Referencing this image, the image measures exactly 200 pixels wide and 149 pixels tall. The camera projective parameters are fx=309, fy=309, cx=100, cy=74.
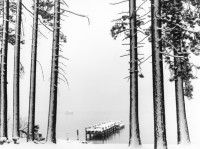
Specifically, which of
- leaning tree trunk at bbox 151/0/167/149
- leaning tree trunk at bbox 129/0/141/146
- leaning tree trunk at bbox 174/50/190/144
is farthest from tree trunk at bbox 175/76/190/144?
leaning tree trunk at bbox 151/0/167/149

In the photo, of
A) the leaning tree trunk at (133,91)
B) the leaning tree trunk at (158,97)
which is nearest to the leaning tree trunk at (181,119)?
the leaning tree trunk at (133,91)

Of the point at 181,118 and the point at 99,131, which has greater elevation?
the point at 181,118

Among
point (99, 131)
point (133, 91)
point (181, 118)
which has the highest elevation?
point (133, 91)

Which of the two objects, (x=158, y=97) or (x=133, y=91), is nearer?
(x=158, y=97)

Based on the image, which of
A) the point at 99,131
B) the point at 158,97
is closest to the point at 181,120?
the point at 158,97

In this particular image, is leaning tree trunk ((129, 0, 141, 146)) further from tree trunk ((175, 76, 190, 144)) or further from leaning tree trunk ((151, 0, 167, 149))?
tree trunk ((175, 76, 190, 144))

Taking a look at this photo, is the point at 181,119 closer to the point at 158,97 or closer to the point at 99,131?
the point at 158,97

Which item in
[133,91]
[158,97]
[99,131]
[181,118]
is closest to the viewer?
[158,97]

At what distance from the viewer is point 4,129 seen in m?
13.7

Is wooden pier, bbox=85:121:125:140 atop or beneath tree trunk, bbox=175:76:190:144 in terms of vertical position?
beneath

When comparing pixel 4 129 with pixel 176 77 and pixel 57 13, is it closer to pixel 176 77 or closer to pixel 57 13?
pixel 57 13

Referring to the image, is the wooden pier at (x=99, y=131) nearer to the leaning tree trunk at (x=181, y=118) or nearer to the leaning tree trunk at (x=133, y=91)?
the leaning tree trunk at (x=181, y=118)

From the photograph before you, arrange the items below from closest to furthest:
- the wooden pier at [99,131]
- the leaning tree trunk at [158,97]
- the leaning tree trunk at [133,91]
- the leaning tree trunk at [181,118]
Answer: the leaning tree trunk at [158,97] → the leaning tree trunk at [133,91] → the leaning tree trunk at [181,118] → the wooden pier at [99,131]

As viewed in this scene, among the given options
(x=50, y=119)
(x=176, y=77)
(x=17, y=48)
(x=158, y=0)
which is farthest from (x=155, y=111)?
(x=17, y=48)
